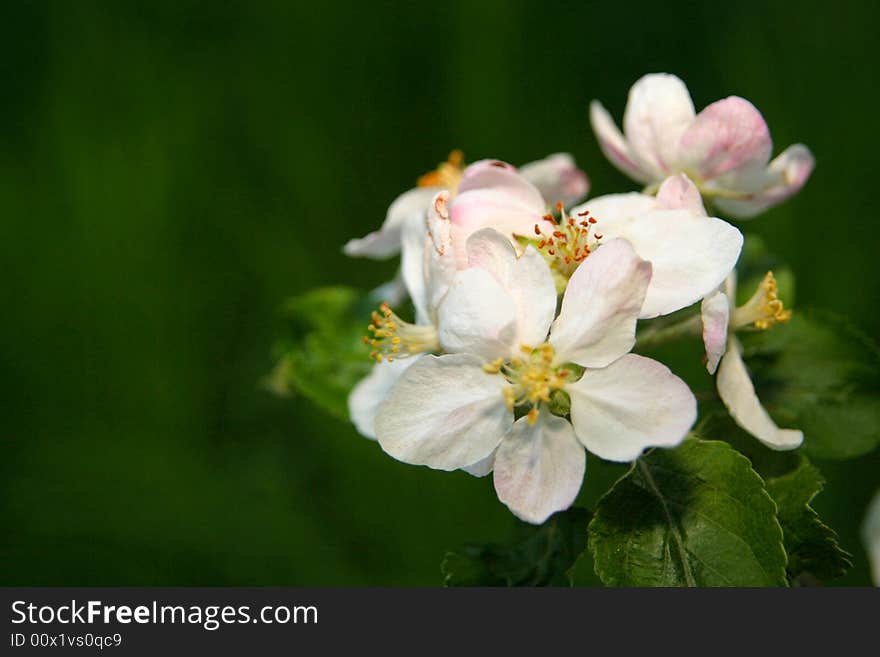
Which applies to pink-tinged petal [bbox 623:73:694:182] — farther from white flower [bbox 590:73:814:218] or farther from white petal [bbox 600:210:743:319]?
white petal [bbox 600:210:743:319]

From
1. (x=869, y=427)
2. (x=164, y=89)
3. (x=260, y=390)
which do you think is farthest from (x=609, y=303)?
(x=164, y=89)

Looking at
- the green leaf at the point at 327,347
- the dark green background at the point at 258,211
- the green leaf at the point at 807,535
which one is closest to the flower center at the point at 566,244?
the green leaf at the point at 807,535

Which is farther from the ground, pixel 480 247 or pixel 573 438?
pixel 480 247

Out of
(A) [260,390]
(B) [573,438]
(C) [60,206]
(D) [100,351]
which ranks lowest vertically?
(B) [573,438]

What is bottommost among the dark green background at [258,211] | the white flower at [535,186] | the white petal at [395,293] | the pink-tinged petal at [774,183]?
the pink-tinged petal at [774,183]

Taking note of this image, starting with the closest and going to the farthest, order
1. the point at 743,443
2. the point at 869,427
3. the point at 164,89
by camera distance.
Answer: the point at 743,443
the point at 869,427
the point at 164,89

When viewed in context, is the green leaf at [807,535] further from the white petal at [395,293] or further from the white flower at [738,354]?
the white petal at [395,293]

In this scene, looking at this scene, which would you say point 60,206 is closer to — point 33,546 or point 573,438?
point 33,546
